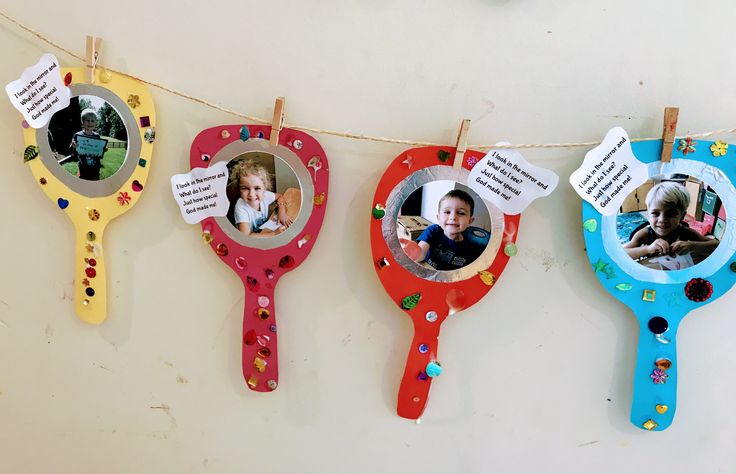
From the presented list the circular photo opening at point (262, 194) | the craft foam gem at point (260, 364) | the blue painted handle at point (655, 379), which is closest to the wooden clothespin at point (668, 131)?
the blue painted handle at point (655, 379)

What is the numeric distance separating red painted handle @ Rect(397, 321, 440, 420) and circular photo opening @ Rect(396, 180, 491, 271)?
0.32ft

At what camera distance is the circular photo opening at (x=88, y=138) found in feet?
2.55

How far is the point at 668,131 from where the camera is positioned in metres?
0.64

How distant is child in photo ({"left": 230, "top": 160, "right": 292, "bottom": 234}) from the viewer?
74 centimetres

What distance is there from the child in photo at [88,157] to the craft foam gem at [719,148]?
0.87m

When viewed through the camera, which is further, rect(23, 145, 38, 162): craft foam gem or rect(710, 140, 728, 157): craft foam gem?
rect(23, 145, 38, 162): craft foam gem

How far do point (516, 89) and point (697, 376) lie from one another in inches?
19.1

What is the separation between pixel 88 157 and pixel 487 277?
64 centimetres

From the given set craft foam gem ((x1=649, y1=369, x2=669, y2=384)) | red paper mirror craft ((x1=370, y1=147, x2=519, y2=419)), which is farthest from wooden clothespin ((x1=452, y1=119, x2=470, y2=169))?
craft foam gem ((x1=649, y1=369, x2=669, y2=384))

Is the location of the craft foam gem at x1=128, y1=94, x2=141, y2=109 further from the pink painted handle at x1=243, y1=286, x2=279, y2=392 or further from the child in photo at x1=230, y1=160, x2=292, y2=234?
the pink painted handle at x1=243, y1=286, x2=279, y2=392

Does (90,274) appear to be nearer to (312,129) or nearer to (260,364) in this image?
(260,364)

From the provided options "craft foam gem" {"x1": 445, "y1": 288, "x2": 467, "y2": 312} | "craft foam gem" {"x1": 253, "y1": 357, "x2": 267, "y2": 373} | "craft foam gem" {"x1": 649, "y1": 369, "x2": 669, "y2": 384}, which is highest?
"craft foam gem" {"x1": 445, "y1": 288, "x2": 467, "y2": 312}

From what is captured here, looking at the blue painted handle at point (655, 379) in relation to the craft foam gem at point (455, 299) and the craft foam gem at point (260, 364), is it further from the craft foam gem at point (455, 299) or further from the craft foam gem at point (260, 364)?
the craft foam gem at point (260, 364)

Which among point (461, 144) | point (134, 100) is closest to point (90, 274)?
point (134, 100)
